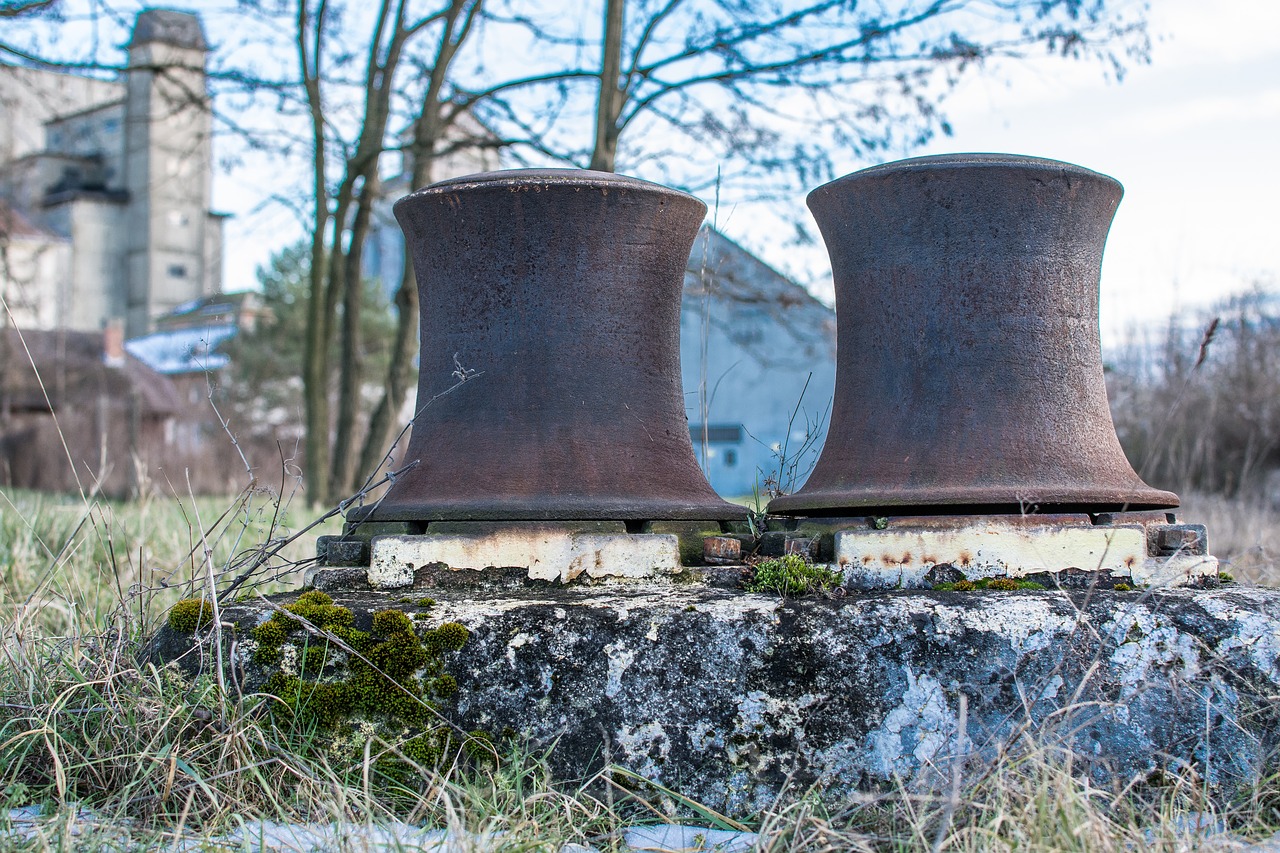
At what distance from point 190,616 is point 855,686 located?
1445 mm

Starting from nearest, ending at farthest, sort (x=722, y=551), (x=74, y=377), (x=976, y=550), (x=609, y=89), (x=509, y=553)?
(x=976, y=550), (x=509, y=553), (x=722, y=551), (x=609, y=89), (x=74, y=377)

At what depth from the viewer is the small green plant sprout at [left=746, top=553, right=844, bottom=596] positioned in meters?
2.64

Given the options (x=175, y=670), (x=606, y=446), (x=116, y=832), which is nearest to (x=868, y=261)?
(x=606, y=446)

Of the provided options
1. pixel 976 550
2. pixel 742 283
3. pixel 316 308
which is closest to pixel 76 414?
pixel 316 308

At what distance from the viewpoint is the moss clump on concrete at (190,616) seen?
2.56 meters

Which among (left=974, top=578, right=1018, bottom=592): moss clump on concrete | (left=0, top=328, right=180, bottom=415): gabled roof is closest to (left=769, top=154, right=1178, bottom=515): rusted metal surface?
(left=974, top=578, right=1018, bottom=592): moss clump on concrete

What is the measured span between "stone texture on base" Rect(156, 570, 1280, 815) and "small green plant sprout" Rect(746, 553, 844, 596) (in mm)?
147

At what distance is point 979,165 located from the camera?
9.35ft

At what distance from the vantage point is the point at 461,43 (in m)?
10.3

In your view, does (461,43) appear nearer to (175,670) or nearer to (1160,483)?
(1160,483)

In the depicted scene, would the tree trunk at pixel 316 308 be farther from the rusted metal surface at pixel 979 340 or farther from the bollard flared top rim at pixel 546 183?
the rusted metal surface at pixel 979 340

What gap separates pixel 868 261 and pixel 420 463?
4.22 feet

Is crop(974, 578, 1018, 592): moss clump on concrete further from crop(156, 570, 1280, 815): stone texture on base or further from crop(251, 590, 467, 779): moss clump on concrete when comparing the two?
crop(251, 590, 467, 779): moss clump on concrete

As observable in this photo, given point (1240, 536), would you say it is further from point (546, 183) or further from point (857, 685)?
point (546, 183)
